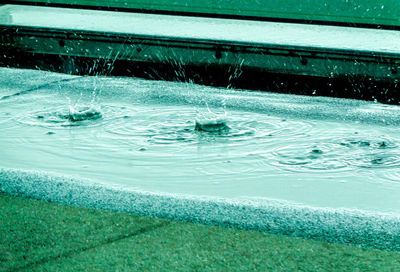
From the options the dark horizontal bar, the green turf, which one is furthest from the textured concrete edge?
the dark horizontal bar

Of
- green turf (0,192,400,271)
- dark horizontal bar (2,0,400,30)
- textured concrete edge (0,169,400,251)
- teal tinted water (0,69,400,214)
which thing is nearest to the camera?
green turf (0,192,400,271)

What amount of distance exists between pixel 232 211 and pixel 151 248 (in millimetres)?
469

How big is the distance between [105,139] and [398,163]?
1534mm

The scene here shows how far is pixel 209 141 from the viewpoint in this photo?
11.6 ft

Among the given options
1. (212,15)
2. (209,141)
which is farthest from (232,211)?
(212,15)

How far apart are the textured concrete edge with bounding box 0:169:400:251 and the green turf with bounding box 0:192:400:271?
0.08 metres

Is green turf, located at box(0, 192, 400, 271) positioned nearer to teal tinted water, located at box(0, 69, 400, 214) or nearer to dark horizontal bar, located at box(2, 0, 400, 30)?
teal tinted water, located at box(0, 69, 400, 214)

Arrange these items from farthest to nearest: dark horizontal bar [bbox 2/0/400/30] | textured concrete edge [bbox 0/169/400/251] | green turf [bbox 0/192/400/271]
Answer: dark horizontal bar [bbox 2/0/400/30] → textured concrete edge [bbox 0/169/400/251] → green turf [bbox 0/192/400/271]

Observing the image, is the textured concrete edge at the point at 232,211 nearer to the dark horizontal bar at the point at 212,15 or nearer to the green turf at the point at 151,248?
the green turf at the point at 151,248

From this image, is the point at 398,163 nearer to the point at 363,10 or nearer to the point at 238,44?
the point at 238,44

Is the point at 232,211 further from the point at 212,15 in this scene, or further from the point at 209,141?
the point at 212,15

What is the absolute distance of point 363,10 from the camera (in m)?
5.93

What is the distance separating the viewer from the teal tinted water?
2836 mm

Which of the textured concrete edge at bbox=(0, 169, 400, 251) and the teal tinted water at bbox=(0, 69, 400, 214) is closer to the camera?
the textured concrete edge at bbox=(0, 169, 400, 251)
